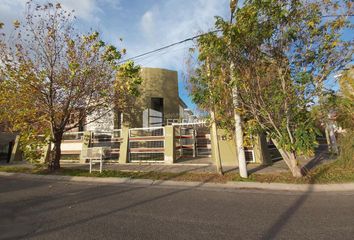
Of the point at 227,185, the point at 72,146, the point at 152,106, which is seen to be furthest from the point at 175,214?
the point at 152,106

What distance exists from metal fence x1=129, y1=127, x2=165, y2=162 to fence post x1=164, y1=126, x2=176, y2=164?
28cm

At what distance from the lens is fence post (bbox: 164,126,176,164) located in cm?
1301

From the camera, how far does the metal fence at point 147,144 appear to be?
44.1 feet

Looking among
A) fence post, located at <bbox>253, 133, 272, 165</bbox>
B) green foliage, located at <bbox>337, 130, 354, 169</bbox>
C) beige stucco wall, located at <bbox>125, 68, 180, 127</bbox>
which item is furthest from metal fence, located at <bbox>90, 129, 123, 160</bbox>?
green foliage, located at <bbox>337, 130, 354, 169</bbox>

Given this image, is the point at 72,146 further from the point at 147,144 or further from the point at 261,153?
the point at 261,153

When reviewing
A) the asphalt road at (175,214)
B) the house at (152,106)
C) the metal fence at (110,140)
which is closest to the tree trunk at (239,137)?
the asphalt road at (175,214)

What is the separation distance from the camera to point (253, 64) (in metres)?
8.69

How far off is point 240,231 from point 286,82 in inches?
230

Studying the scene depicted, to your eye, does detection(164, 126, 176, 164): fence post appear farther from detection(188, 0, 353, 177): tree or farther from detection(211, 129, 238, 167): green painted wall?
detection(188, 0, 353, 177): tree

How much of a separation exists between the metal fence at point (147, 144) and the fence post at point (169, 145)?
283 millimetres

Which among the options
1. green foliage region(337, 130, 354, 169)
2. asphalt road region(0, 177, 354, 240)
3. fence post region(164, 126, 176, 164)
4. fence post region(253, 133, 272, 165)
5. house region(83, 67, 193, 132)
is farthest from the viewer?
house region(83, 67, 193, 132)

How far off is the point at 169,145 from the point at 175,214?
7908mm

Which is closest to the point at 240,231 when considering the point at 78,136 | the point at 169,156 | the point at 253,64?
the point at 253,64

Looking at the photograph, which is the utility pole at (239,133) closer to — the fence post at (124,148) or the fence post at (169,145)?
the fence post at (169,145)
